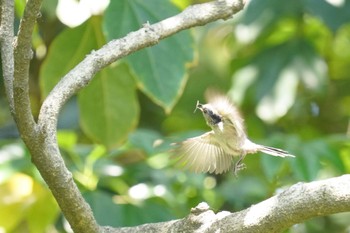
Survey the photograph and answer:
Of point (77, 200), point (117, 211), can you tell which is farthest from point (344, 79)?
point (77, 200)

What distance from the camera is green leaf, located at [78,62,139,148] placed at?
318 cm

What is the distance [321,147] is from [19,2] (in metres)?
1.14

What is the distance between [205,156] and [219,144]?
4.8 inches

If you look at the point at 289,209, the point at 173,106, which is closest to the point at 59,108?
the point at 289,209

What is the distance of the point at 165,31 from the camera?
2016 mm

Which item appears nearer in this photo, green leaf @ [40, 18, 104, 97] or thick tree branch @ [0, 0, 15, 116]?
thick tree branch @ [0, 0, 15, 116]

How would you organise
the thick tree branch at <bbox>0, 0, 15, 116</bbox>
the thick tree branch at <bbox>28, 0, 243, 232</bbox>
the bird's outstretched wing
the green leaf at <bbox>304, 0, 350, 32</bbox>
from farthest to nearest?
the green leaf at <bbox>304, 0, 350, 32</bbox> → the bird's outstretched wing → the thick tree branch at <bbox>0, 0, 15, 116</bbox> → the thick tree branch at <bbox>28, 0, 243, 232</bbox>

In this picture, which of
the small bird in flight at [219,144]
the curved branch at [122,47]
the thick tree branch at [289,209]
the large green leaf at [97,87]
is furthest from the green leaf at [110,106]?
the thick tree branch at [289,209]

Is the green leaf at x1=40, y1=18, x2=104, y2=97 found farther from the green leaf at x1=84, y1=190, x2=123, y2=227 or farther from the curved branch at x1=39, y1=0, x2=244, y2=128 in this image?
the curved branch at x1=39, y1=0, x2=244, y2=128

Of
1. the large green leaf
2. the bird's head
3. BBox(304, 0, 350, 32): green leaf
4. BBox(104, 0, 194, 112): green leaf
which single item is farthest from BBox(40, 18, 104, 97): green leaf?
BBox(304, 0, 350, 32): green leaf

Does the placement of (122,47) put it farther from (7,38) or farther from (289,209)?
(289,209)

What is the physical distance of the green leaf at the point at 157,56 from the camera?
2.84 m

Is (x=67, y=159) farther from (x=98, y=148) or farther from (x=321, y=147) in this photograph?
(x=321, y=147)

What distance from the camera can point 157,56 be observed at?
2957mm
